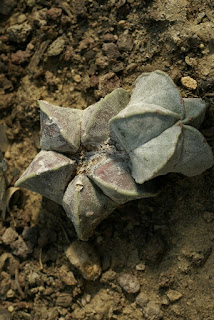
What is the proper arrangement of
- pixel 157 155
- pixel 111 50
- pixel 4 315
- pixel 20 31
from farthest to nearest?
pixel 20 31
pixel 4 315
pixel 111 50
pixel 157 155

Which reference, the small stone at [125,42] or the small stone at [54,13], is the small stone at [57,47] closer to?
the small stone at [54,13]

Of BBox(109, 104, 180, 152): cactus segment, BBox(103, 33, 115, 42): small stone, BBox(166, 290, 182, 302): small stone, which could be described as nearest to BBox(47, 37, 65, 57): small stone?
BBox(103, 33, 115, 42): small stone

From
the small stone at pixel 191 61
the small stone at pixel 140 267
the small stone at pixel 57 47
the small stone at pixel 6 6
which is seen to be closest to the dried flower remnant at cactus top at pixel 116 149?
the small stone at pixel 191 61

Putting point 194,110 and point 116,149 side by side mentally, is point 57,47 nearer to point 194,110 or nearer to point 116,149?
point 116,149

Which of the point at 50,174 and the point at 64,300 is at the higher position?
the point at 50,174

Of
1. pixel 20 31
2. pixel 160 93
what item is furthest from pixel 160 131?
pixel 20 31

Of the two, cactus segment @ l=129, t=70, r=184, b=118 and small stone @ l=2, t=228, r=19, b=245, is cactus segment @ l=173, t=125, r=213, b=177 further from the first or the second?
small stone @ l=2, t=228, r=19, b=245

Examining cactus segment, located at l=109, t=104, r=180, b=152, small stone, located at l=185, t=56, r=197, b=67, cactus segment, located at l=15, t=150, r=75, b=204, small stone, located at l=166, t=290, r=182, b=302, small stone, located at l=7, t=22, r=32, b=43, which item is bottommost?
small stone, located at l=166, t=290, r=182, b=302
